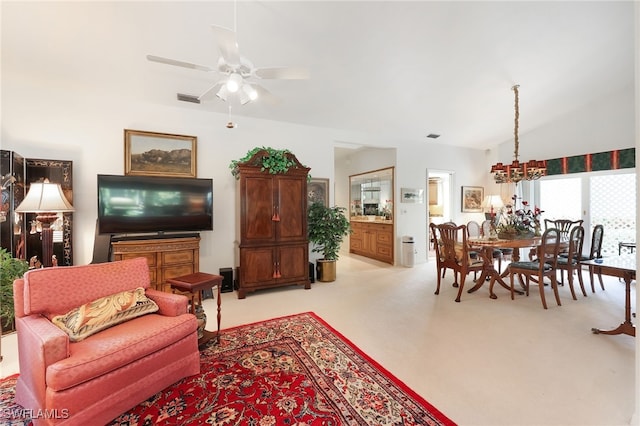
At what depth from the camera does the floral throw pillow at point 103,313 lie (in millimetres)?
1688

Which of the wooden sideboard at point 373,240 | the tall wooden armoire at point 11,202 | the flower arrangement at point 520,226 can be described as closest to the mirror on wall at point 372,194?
the wooden sideboard at point 373,240

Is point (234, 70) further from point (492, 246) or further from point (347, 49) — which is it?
point (492, 246)

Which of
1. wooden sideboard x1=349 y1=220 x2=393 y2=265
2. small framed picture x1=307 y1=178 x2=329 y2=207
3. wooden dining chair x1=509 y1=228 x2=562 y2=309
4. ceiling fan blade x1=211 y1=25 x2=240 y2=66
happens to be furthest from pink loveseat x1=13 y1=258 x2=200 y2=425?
wooden sideboard x1=349 y1=220 x2=393 y2=265

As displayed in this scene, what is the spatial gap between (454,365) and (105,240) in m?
4.20

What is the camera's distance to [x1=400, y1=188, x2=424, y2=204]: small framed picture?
6.01 metres

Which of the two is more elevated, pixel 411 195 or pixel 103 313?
pixel 411 195

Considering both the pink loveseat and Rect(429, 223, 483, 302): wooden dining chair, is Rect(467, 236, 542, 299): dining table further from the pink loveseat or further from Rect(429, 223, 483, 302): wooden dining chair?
the pink loveseat

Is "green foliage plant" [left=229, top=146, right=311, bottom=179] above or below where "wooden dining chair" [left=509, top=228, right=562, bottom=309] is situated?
above

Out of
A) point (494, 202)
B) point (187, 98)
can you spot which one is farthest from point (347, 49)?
point (494, 202)

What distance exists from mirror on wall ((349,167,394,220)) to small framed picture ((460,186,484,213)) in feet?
6.68

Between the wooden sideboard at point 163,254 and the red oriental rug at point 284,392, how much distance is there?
5.07 feet

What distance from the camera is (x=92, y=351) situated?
5.02 feet

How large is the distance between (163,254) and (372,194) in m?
5.00

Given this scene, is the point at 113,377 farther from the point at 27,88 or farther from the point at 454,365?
the point at 27,88
